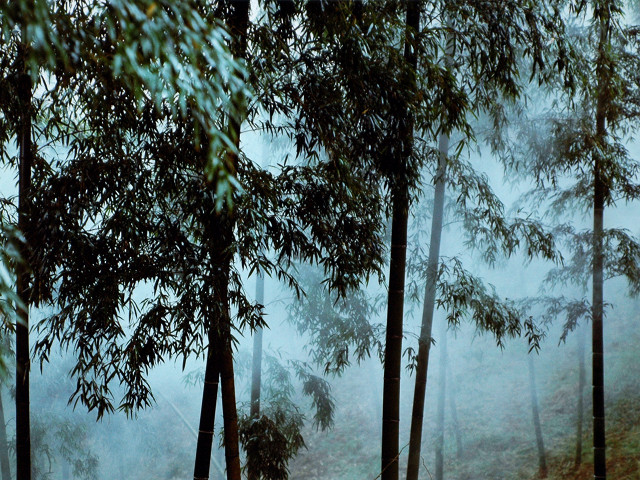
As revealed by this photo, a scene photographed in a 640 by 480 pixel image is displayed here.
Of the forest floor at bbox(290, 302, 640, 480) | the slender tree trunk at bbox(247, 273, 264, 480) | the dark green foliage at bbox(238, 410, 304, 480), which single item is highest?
the slender tree trunk at bbox(247, 273, 264, 480)

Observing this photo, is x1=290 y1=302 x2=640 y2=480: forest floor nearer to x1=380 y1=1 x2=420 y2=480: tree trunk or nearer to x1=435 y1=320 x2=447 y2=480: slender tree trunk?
x1=435 y1=320 x2=447 y2=480: slender tree trunk

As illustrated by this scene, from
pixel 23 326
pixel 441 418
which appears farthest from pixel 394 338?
pixel 441 418

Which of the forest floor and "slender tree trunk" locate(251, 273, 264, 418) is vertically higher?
"slender tree trunk" locate(251, 273, 264, 418)

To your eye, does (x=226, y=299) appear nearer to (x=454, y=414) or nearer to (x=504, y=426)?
(x=454, y=414)

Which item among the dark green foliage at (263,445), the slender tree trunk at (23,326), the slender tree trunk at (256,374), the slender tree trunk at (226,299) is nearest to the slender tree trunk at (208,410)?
the slender tree trunk at (226,299)

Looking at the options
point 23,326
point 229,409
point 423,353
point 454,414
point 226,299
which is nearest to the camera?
point 226,299

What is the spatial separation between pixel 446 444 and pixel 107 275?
24.2 ft

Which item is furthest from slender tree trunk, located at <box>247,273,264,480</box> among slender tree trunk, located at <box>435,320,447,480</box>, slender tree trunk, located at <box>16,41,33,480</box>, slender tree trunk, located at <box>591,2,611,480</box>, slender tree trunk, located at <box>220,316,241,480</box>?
slender tree trunk, located at <box>591,2,611,480</box>

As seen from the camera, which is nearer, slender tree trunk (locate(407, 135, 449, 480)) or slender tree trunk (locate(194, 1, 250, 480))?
slender tree trunk (locate(194, 1, 250, 480))

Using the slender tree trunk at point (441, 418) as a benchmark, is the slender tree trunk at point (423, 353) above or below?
above

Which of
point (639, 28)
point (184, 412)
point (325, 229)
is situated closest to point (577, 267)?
point (639, 28)

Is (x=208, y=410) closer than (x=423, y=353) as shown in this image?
Yes

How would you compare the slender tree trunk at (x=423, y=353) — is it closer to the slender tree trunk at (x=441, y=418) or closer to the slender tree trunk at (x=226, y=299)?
the slender tree trunk at (x=226, y=299)

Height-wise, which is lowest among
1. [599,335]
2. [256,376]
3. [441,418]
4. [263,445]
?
[441,418]
